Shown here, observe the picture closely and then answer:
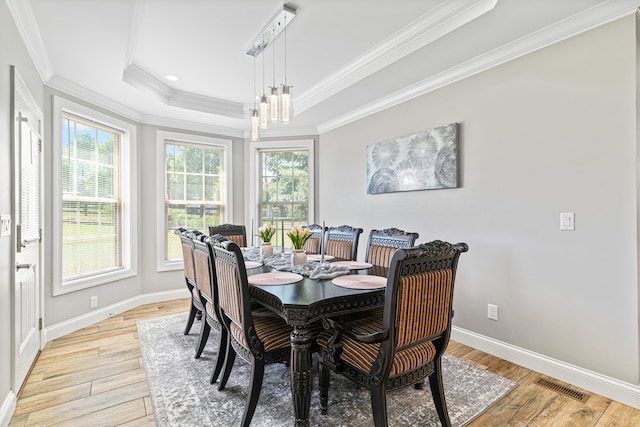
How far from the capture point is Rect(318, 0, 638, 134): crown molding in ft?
6.66

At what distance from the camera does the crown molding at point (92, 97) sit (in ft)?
10.0

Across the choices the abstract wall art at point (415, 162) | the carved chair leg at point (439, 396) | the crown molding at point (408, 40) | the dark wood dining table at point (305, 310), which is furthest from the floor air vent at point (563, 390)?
the crown molding at point (408, 40)

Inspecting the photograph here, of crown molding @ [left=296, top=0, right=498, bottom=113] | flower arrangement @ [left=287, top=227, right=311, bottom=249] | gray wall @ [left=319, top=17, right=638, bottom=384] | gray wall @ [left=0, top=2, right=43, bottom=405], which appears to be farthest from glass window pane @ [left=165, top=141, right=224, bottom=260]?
gray wall @ [left=319, top=17, right=638, bottom=384]

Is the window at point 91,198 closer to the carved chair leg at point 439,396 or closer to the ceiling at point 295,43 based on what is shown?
the ceiling at point 295,43

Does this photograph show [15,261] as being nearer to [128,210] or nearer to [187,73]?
[128,210]

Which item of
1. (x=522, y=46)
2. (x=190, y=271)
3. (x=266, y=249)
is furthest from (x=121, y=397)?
(x=522, y=46)

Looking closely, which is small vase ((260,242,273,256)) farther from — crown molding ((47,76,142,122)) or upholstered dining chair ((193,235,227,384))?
crown molding ((47,76,142,122))

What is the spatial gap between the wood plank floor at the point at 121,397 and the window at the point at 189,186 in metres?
1.78

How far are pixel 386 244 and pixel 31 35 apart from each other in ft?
10.1

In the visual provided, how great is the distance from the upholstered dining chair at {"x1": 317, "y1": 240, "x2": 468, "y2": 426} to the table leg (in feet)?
0.54

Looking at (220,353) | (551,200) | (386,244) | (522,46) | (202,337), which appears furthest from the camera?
(386,244)

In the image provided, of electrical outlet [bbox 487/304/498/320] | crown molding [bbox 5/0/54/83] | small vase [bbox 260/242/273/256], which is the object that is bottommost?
electrical outlet [bbox 487/304/498/320]

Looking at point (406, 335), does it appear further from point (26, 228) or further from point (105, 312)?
point (105, 312)

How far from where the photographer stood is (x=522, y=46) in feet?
8.07
